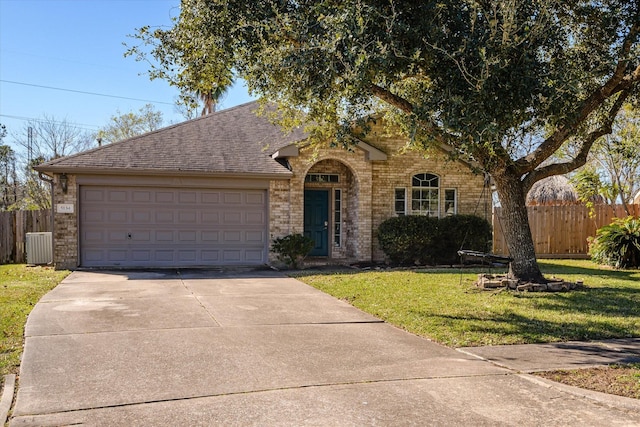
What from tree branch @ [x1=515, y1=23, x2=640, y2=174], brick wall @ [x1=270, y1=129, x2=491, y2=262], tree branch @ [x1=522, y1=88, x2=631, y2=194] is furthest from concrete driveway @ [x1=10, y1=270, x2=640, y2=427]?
brick wall @ [x1=270, y1=129, x2=491, y2=262]

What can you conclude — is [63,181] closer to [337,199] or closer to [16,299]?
[16,299]

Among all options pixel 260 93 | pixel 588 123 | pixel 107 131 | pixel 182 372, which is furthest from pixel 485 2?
pixel 107 131

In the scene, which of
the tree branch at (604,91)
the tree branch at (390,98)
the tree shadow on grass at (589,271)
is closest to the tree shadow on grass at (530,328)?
the tree branch at (604,91)

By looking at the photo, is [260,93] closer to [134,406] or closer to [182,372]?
[182,372]

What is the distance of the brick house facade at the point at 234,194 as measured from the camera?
48.2ft

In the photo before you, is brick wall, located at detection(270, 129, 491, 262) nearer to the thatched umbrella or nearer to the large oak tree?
the large oak tree

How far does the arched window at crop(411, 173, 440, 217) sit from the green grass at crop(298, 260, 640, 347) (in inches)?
151

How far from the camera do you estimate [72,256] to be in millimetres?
14539

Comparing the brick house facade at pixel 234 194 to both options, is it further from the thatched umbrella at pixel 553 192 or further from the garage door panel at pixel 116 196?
the thatched umbrella at pixel 553 192

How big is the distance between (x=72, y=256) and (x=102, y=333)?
8345mm

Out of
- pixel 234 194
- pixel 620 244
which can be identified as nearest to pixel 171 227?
pixel 234 194

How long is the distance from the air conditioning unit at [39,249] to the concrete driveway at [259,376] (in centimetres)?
824

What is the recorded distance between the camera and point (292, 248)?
49.5 ft

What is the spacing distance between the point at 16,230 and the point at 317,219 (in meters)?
10.1
